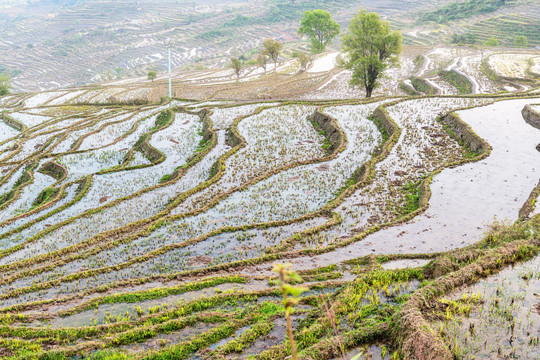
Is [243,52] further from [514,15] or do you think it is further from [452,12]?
[514,15]

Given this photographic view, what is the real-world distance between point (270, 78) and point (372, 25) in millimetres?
20495

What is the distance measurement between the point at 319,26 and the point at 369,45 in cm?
4232

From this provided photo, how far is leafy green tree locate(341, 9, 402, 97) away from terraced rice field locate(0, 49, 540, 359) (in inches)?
259

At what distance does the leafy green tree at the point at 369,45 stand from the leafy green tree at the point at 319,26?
3995 cm

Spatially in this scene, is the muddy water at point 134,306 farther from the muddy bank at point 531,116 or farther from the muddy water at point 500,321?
the muddy bank at point 531,116

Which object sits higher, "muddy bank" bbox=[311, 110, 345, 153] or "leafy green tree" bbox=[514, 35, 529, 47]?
"leafy green tree" bbox=[514, 35, 529, 47]

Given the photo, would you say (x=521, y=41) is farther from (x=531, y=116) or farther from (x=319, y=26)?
(x=531, y=116)

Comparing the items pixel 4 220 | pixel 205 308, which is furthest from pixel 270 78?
pixel 205 308

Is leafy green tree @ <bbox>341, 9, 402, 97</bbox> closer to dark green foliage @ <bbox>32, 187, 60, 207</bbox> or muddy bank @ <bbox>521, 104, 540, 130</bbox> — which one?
muddy bank @ <bbox>521, 104, 540, 130</bbox>

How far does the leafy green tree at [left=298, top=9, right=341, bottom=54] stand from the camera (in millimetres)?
71875

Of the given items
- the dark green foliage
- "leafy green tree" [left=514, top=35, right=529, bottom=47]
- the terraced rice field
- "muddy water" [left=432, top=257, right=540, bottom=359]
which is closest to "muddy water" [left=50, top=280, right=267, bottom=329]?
the terraced rice field

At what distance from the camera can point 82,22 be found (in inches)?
6476

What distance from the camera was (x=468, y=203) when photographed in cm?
1410

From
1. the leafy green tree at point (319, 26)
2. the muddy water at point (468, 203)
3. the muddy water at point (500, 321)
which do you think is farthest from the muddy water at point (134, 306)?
the leafy green tree at point (319, 26)
